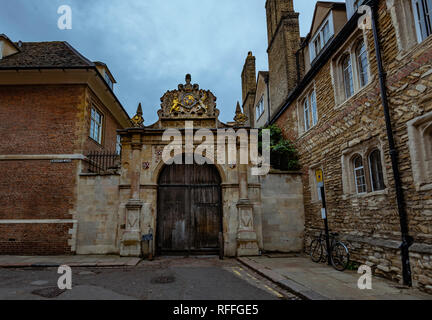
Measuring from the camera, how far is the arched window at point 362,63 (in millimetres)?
7965

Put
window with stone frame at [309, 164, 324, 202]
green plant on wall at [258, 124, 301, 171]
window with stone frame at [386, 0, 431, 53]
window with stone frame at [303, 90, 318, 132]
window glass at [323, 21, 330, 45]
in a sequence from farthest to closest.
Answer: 1. green plant on wall at [258, 124, 301, 171]
2. window glass at [323, 21, 330, 45]
3. window with stone frame at [303, 90, 318, 132]
4. window with stone frame at [309, 164, 324, 202]
5. window with stone frame at [386, 0, 431, 53]

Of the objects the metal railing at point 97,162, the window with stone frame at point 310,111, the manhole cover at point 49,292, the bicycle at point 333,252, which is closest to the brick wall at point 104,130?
the metal railing at point 97,162

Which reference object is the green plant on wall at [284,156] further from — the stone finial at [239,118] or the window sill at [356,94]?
the window sill at [356,94]

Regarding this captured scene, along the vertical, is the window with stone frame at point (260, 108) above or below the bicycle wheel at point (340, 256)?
above

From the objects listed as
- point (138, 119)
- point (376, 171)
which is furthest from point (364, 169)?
point (138, 119)

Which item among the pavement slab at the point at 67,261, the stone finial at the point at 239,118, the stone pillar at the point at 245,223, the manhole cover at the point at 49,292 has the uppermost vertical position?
the stone finial at the point at 239,118

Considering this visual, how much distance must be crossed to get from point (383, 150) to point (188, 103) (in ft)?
25.0

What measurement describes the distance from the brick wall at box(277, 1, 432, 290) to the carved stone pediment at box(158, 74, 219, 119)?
14.4ft

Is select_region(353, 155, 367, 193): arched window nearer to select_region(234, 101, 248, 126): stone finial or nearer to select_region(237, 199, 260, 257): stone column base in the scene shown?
select_region(237, 199, 260, 257): stone column base

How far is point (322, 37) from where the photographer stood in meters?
11.7

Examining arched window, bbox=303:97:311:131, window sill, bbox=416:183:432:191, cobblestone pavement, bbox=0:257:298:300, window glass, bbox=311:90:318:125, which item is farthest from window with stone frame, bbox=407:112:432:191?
arched window, bbox=303:97:311:131

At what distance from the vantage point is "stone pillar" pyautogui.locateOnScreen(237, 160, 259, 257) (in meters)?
10.2

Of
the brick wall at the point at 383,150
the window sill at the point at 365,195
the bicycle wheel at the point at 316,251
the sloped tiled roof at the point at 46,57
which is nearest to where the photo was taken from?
the brick wall at the point at 383,150

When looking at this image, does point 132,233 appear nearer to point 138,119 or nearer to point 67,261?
point 67,261
